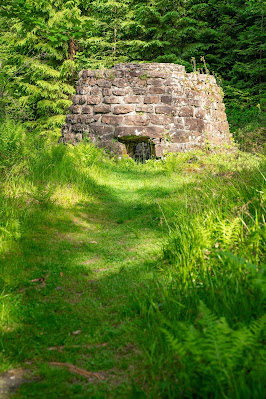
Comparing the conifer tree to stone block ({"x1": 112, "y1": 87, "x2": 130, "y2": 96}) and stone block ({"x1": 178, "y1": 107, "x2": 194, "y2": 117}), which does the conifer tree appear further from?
stone block ({"x1": 178, "y1": 107, "x2": 194, "y2": 117})

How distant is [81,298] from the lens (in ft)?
9.96

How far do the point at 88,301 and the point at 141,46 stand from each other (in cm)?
1644

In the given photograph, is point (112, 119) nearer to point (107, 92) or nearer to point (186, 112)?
point (107, 92)

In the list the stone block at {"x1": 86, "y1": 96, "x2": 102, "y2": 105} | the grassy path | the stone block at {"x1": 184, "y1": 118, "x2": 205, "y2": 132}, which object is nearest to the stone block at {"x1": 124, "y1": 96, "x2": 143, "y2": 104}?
the stone block at {"x1": 86, "y1": 96, "x2": 102, "y2": 105}

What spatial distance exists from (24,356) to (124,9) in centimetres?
1884

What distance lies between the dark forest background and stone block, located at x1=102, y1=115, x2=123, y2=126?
6736 millimetres

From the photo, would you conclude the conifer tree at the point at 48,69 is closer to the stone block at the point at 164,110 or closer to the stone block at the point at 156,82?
the stone block at the point at 156,82

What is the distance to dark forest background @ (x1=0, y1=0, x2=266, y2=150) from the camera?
16.2 metres

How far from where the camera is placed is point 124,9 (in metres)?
17.8

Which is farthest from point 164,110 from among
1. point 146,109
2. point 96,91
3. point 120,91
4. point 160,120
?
point 96,91

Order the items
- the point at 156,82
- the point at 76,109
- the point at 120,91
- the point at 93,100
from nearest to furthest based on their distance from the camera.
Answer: the point at 156,82 → the point at 120,91 → the point at 93,100 → the point at 76,109

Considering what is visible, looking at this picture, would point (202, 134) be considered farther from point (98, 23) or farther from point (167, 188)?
point (98, 23)

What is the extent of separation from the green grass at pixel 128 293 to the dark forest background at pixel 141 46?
11691 millimetres

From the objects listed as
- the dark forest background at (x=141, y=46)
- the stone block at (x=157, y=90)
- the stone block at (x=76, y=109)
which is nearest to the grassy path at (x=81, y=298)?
the stone block at (x=157, y=90)
